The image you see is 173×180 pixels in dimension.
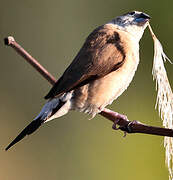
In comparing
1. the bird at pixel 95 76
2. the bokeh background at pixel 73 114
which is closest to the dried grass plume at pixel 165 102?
the bird at pixel 95 76

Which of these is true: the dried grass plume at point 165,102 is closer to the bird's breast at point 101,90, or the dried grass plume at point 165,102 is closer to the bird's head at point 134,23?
the bird's breast at point 101,90

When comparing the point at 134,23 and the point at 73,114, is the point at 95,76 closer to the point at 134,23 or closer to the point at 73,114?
the point at 134,23

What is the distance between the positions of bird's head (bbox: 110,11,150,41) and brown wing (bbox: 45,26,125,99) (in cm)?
13

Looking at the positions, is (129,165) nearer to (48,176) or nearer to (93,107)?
(48,176)

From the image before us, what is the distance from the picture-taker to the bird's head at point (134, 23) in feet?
11.5

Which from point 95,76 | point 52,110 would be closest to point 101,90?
point 95,76

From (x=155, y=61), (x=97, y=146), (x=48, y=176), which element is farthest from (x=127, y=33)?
(x=48, y=176)

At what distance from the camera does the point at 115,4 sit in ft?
19.9

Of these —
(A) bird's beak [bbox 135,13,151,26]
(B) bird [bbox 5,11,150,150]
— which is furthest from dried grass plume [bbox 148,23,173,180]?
(A) bird's beak [bbox 135,13,151,26]

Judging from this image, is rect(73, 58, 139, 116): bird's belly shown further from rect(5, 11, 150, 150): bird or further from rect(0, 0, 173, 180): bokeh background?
rect(0, 0, 173, 180): bokeh background

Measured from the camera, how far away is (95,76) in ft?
10.4

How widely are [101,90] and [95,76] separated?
10cm

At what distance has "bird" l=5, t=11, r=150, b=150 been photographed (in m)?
3.04

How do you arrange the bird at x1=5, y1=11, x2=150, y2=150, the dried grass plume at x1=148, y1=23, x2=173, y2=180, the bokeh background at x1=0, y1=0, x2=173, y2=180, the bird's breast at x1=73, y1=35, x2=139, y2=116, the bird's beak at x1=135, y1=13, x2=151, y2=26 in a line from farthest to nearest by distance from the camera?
the bokeh background at x1=0, y1=0, x2=173, y2=180
the bird's beak at x1=135, y1=13, x2=151, y2=26
the bird's breast at x1=73, y1=35, x2=139, y2=116
the bird at x1=5, y1=11, x2=150, y2=150
the dried grass plume at x1=148, y1=23, x2=173, y2=180
